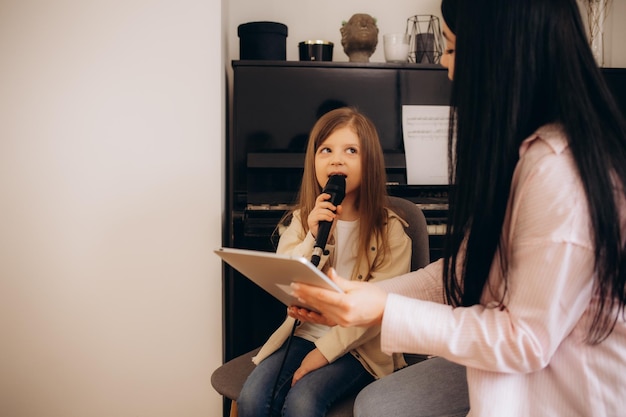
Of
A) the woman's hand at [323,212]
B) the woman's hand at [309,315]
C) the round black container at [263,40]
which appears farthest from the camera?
the round black container at [263,40]

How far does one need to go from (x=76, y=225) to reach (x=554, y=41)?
169 centimetres

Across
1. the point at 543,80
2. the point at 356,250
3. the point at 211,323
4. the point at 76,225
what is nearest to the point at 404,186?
the point at 356,250

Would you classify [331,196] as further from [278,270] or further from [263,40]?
[263,40]

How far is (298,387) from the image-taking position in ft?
4.91

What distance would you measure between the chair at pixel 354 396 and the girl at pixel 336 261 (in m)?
0.04

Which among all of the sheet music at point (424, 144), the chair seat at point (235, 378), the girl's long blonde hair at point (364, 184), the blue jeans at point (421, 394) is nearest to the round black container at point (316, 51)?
the sheet music at point (424, 144)

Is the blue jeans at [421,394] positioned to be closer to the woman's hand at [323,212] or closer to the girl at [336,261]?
the girl at [336,261]

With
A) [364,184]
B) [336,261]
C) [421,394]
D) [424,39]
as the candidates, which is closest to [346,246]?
[336,261]

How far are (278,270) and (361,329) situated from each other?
51 cm

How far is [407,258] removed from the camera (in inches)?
68.2

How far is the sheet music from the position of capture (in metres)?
2.39

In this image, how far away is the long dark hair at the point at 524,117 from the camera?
905 millimetres

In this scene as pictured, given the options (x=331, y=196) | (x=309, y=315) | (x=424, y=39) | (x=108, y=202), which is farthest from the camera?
(x=424, y=39)

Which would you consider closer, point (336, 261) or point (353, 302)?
point (353, 302)
